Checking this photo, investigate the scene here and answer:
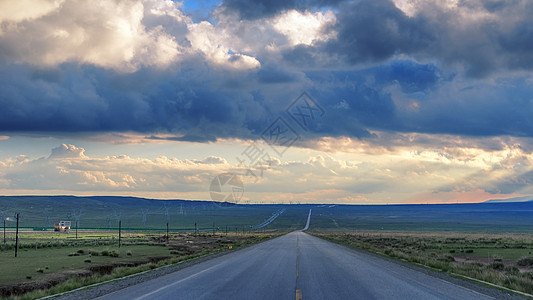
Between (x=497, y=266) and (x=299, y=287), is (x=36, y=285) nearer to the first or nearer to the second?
(x=299, y=287)

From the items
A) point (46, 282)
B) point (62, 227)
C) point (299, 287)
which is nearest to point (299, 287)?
point (299, 287)

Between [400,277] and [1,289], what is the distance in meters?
17.9

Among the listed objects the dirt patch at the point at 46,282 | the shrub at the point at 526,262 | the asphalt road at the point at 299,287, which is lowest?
the shrub at the point at 526,262

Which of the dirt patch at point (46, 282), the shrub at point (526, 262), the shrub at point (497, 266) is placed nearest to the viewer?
the dirt patch at point (46, 282)

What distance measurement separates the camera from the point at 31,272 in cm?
2695

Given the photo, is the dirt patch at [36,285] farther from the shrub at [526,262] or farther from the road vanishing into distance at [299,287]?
the shrub at [526,262]

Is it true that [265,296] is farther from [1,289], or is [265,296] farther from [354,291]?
[1,289]

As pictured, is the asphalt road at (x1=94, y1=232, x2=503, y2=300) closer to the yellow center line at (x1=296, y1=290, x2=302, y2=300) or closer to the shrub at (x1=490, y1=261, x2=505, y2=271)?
the yellow center line at (x1=296, y1=290, x2=302, y2=300)

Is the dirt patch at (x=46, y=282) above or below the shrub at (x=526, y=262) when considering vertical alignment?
above

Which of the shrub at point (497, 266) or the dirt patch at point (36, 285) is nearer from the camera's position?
the dirt patch at point (36, 285)

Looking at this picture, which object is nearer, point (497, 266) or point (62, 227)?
point (497, 266)

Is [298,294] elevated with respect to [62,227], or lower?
lower

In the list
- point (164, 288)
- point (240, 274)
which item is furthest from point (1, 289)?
point (240, 274)

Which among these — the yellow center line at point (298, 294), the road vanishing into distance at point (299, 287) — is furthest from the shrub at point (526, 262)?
the yellow center line at point (298, 294)
